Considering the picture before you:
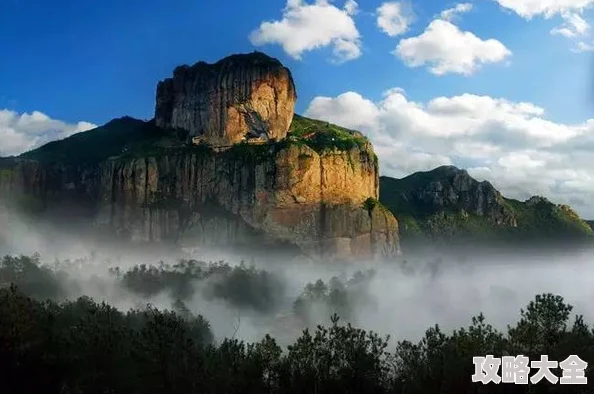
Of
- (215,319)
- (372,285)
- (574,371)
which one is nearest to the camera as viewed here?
(574,371)

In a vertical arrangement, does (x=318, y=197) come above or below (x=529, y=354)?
above

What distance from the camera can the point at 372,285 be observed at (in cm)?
17150

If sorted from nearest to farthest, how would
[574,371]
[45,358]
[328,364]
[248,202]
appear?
[574,371] → [328,364] → [45,358] → [248,202]

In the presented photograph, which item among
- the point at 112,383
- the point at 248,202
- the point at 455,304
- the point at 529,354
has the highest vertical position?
the point at 248,202

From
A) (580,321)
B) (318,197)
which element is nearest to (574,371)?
(580,321)

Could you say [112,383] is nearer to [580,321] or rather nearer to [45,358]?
[45,358]

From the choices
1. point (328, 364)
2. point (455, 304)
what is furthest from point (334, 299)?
point (328, 364)

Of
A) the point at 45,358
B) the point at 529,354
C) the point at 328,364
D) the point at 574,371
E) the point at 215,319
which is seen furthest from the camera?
the point at 215,319

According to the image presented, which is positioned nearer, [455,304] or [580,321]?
[580,321]

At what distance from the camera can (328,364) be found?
42.2 m

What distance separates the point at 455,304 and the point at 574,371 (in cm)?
15047

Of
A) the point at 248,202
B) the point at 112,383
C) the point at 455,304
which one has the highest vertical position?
the point at 248,202

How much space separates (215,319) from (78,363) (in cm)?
8390

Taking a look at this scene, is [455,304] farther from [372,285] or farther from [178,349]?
[178,349]
